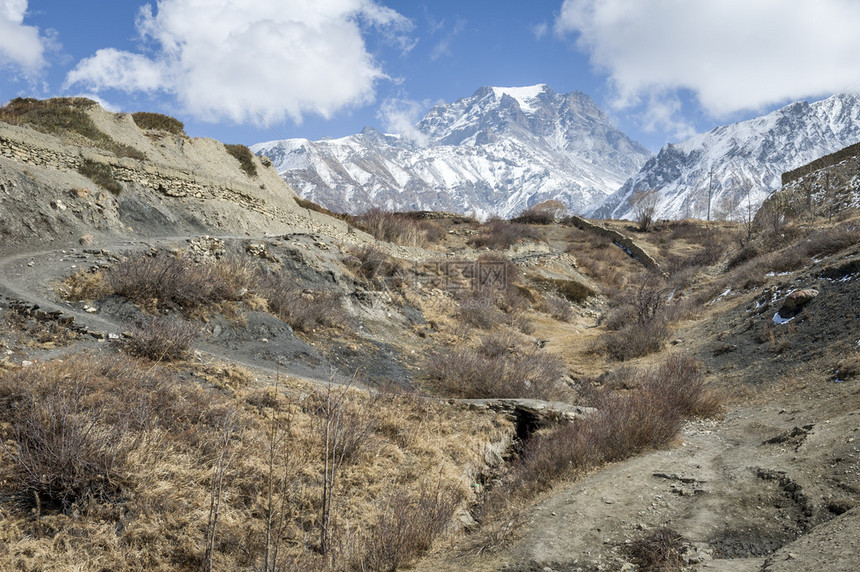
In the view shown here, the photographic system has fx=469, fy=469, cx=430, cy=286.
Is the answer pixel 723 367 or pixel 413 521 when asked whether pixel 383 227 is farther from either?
pixel 413 521

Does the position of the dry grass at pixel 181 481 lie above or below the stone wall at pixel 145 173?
below

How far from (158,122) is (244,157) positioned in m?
3.69

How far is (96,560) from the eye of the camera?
130 inches

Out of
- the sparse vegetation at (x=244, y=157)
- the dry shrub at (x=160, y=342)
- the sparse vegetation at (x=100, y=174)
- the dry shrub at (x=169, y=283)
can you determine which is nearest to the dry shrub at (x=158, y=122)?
the sparse vegetation at (x=244, y=157)

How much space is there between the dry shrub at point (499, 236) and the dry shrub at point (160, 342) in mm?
23283

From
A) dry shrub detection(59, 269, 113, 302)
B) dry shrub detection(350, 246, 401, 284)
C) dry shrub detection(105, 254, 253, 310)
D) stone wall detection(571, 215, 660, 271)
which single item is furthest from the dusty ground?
stone wall detection(571, 215, 660, 271)

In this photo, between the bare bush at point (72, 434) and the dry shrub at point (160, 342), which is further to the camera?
the dry shrub at point (160, 342)

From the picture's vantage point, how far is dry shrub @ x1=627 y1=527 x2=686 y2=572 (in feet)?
11.0

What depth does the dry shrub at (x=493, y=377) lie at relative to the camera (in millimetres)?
8609

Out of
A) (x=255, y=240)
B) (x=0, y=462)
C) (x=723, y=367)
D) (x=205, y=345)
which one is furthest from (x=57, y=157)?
(x=723, y=367)

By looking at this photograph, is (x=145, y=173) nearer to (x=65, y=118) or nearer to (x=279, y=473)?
(x=65, y=118)

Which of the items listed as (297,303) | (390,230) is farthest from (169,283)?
(390,230)

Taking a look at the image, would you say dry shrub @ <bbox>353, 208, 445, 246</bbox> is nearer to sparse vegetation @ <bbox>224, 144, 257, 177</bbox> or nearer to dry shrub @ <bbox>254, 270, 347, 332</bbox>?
sparse vegetation @ <bbox>224, 144, 257, 177</bbox>

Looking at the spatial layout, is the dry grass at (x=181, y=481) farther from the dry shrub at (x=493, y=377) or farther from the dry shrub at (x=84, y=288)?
the dry shrub at (x=84, y=288)
